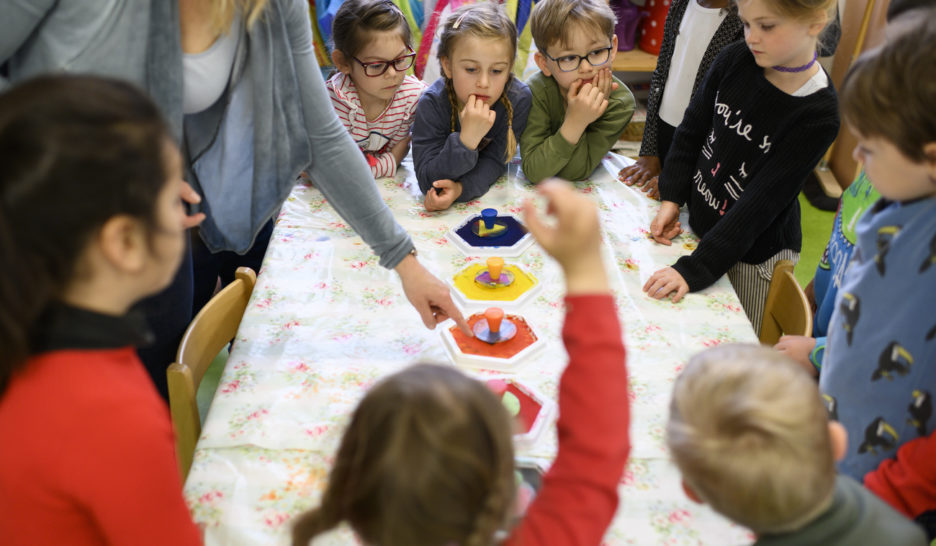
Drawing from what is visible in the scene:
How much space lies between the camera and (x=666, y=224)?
5.38ft

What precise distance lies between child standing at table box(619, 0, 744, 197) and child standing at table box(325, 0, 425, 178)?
62 cm

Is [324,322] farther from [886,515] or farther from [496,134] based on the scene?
[886,515]

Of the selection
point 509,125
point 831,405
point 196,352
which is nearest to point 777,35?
point 509,125

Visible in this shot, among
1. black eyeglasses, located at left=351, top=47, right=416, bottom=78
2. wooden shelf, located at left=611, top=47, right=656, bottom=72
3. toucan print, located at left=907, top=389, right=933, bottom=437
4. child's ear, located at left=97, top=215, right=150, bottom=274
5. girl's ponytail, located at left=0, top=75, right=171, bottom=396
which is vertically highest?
girl's ponytail, located at left=0, top=75, right=171, bottom=396

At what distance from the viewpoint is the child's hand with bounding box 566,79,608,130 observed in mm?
1745

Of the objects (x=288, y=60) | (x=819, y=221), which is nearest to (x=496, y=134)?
(x=288, y=60)

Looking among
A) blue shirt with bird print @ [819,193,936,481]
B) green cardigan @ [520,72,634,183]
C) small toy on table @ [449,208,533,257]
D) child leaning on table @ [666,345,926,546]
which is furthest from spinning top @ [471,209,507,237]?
child leaning on table @ [666,345,926,546]

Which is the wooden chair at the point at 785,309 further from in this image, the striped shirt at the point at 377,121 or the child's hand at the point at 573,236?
the striped shirt at the point at 377,121

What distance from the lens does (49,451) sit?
0.67 m

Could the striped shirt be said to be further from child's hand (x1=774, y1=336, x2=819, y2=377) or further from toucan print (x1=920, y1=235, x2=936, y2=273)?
toucan print (x1=920, y1=235, x2=936, y2=273)

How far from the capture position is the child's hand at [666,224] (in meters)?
1.61

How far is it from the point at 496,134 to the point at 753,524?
1260 mm

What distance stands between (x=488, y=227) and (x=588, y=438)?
952mm

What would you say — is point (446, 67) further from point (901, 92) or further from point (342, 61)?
point (901, 92)
